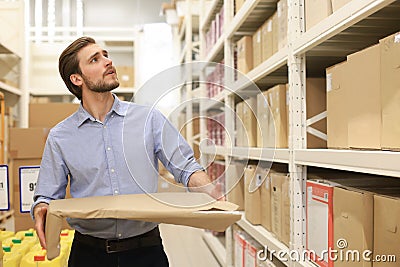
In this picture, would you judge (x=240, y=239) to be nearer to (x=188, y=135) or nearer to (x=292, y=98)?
(x=292, y=98)

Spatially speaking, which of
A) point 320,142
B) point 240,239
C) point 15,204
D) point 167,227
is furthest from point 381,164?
point 167,227

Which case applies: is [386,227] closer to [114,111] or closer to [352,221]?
[352,221]

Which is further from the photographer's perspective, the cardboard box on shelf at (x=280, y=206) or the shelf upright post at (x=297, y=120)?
the cardboard box on shelf at (x=280, y=206)

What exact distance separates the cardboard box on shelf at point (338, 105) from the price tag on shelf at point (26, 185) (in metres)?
1.38

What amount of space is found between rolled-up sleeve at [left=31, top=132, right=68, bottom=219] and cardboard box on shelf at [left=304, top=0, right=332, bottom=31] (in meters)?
1.05

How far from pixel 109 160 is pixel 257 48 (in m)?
1.32

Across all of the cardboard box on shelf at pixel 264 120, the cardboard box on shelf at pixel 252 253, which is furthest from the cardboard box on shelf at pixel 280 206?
the cardboard box on shelf at pixel 252 253

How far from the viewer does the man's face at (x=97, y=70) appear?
1780mm

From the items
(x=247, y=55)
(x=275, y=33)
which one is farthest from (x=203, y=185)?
(x=247, y=55)

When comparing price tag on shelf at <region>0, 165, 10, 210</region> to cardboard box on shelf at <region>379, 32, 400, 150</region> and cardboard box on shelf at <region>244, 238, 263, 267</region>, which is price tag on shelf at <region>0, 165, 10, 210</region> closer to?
cardboard box on shelf at <region>244, 238, 263, 267</region>

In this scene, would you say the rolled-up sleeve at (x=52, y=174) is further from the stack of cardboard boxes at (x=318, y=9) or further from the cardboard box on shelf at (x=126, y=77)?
the cardboard box on shelf at (x=126, y=77)

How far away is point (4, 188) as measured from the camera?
210 cm

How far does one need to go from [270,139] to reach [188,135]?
2817mm

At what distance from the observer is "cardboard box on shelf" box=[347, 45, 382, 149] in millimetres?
1343
